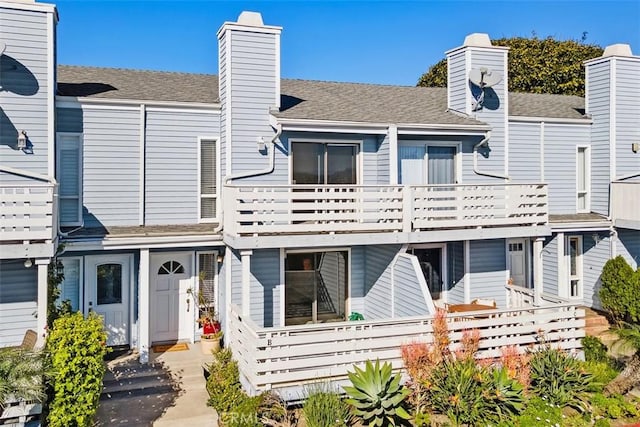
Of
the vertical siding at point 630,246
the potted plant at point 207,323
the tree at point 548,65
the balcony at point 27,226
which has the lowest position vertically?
the potted plant at point 207,323

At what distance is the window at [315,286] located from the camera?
13.3 metres

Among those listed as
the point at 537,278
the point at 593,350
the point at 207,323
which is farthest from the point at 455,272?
the point at 207,323

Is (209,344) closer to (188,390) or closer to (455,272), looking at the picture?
(188,390)

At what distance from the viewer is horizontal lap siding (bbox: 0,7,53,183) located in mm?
11094

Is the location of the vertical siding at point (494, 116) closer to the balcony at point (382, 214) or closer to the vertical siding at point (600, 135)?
the balcony at point (382, 214)

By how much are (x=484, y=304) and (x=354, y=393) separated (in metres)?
5.90

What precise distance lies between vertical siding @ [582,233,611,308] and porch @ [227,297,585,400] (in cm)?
552

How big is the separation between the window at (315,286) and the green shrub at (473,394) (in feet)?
13.9

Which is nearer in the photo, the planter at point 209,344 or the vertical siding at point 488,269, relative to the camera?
the planter at point 209,344

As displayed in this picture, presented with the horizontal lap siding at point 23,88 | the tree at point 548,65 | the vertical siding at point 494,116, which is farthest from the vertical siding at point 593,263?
the tree at point 548,65

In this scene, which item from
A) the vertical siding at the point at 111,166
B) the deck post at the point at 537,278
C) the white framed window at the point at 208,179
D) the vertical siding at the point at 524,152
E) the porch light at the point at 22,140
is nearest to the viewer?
the porch light at the point at 22,140

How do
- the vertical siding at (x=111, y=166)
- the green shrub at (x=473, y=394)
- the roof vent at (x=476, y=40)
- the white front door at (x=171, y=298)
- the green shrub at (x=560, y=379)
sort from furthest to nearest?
the roof vent at (x=476, y=40)
the white front door at (x=171, y=298)
the vertical siding at (x=111, y=166)
the green shrub at (x=560, y=379)
the green shrub at (x=473, y=394)

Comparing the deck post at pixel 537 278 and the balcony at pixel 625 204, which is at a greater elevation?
the balcony at pixel 625 204

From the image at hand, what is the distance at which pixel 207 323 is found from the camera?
12836 millimetres
